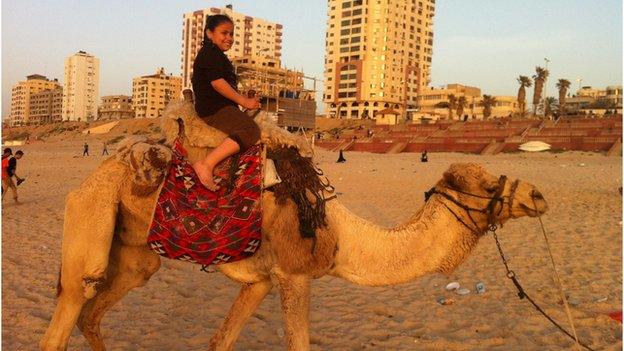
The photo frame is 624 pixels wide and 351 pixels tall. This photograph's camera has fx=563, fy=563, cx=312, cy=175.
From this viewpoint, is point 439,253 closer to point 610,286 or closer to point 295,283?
point 295,283

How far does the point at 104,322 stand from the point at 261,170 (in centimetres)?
347

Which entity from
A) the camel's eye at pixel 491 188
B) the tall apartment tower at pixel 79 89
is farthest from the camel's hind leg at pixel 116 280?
the tall apartment tower at pixel 79 89

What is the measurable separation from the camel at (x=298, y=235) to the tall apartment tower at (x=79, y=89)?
18563 centimetres

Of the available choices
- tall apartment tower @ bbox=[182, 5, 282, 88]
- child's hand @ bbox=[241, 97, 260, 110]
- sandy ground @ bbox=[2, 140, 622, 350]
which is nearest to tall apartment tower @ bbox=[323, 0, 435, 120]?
A: tall apartment tower @ bbox=[182, 5, 282, 88]

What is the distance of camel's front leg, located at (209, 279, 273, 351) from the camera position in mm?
4113

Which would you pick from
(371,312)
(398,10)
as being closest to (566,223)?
(371,312)

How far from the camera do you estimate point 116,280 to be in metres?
4.26

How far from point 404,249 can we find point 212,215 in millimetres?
1322

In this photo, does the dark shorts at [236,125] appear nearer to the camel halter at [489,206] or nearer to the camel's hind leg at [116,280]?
the camel's hind leg at [116,280]

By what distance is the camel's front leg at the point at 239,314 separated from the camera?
4113mm

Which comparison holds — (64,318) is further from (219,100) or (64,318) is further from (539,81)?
(539,81)

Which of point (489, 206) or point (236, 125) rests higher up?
point (236, 125)

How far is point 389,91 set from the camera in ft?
400

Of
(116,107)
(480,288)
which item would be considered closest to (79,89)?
(116,107)
